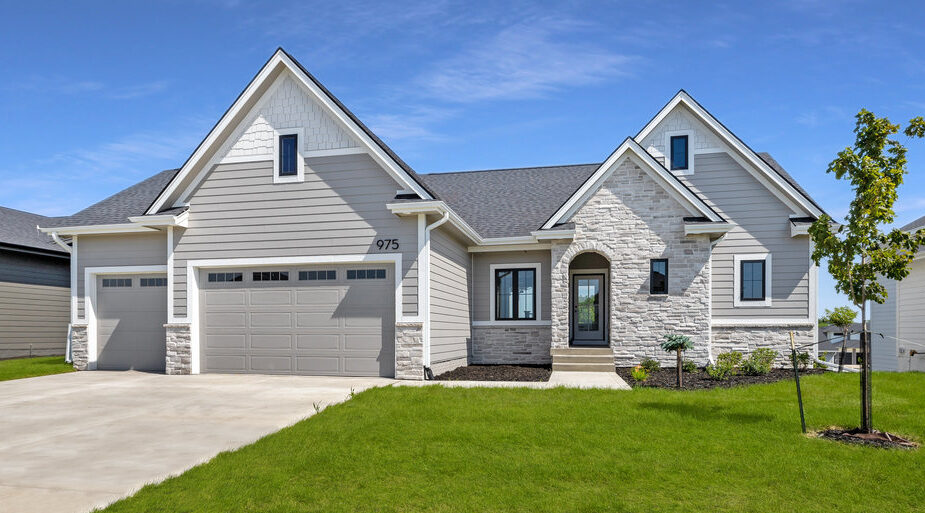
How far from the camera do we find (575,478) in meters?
6.04

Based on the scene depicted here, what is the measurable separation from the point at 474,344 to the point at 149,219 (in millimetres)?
8793

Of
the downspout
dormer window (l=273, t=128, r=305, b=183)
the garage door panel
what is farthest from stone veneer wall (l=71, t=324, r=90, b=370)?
the downspout

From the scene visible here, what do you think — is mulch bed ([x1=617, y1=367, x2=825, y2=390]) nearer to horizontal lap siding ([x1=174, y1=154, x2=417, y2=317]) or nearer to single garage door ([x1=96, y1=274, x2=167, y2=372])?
horizontal lap siding ([x1=174, y1=154, x2=417, y2=317])

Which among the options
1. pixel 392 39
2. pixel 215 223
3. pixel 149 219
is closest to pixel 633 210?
pixel 392 39

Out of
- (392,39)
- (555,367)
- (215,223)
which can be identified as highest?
(392,39)

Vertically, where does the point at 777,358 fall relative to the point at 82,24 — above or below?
below

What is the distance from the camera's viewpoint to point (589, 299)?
62.8 ft

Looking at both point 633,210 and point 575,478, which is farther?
point 633,210

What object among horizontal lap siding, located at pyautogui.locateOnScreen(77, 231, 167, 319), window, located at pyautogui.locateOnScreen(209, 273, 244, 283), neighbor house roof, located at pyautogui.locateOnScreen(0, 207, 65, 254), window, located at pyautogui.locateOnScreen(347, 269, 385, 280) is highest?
neighbor house roof, located at pyautogui.locateOnScreen(0, 207, 65, 254)

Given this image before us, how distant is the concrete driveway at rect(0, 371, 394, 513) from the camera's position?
5.98m

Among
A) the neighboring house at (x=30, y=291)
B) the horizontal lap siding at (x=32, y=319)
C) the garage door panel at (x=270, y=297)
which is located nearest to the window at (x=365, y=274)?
the garage door panel at (x=270, y=297)

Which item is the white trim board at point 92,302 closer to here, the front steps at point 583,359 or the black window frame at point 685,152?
the front steps at point 583,359

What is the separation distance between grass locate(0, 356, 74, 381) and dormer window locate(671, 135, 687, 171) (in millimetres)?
16971

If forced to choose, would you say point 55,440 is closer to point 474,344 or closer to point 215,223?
point 215,223
